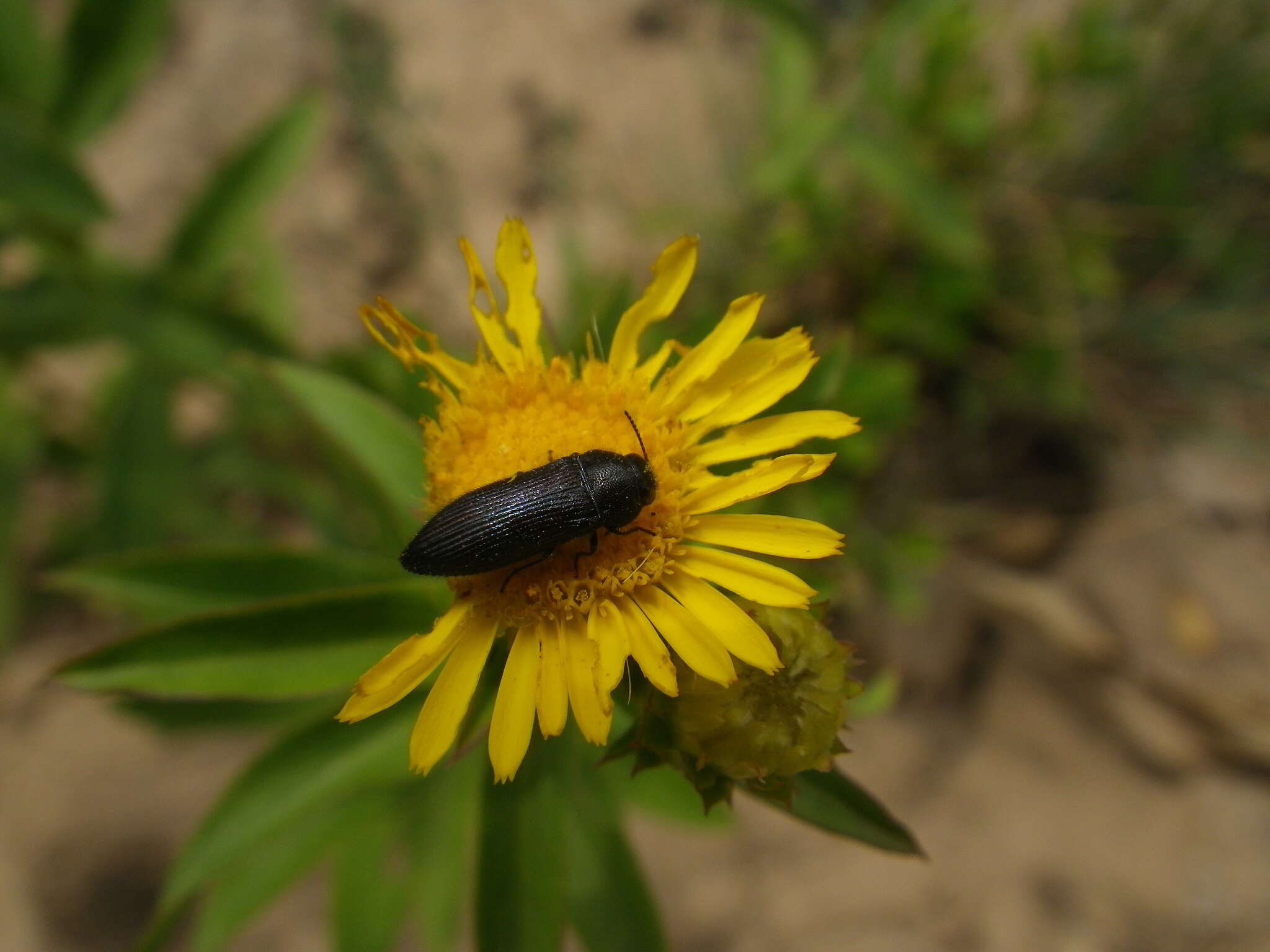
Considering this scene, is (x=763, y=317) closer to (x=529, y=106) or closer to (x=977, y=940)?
(x=529, y=106)

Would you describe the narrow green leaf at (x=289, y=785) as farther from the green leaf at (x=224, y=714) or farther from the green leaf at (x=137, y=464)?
the green leaf at (x=137, y=464)

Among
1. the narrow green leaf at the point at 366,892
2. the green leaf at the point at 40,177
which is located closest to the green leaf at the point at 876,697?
the narrow green leaf at the point at 366,892

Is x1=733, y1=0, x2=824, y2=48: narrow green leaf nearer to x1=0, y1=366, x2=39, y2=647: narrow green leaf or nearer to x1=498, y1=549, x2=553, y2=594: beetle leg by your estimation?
x1=498, y1=549, x2=553, y2=594: beetle leg

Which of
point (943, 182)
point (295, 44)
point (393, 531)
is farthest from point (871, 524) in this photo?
point (295, 44)

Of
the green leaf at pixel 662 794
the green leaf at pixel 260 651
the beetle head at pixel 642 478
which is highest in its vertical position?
the beetle head at pixel 642 478

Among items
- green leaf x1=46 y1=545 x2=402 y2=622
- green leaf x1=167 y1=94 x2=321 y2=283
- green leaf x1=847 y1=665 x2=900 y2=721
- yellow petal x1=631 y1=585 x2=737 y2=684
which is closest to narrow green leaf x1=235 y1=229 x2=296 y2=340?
green leaf x1=167 y1=94 x2=321 y2=283

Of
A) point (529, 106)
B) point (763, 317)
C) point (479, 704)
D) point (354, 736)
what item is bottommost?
point (354, 736)

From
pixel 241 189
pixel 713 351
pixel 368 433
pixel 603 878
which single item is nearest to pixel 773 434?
pixel 713 351
